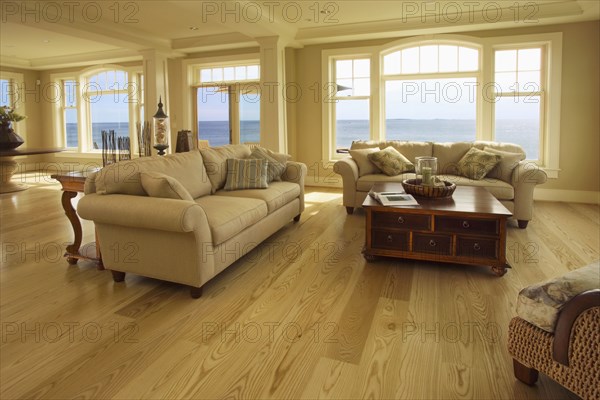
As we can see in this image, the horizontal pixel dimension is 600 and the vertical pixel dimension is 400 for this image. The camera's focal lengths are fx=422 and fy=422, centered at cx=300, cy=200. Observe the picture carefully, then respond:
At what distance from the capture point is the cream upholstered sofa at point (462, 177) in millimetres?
4422

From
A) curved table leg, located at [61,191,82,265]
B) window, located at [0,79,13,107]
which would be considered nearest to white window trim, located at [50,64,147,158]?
window, located at [0,79,13,107]

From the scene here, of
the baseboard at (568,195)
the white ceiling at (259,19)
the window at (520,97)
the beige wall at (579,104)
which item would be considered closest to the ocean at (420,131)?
the window at (520,97)

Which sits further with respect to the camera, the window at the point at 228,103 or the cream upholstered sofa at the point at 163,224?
the window at the point at 228,103

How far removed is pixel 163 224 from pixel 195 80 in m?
6.12

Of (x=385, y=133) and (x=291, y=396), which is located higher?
(x=385, y=133)

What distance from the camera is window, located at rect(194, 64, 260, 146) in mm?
7797

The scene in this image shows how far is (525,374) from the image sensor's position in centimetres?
180

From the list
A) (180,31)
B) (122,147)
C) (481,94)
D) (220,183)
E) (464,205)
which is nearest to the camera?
(464,205)

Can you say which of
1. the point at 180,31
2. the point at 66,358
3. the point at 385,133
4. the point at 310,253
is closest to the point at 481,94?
the point at 385,133

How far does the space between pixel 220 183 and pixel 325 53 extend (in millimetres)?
3780

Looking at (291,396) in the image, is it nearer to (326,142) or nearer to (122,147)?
(122,147)

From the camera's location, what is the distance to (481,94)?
20.4 feet

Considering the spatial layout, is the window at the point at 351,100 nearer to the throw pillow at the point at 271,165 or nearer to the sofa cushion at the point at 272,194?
the throw pillow at the point at 271,165

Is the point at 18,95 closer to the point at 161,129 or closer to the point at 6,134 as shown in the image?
the point at 6,134
